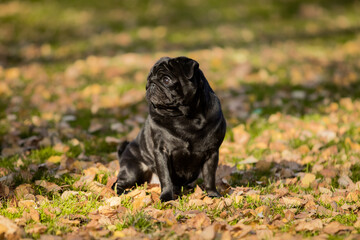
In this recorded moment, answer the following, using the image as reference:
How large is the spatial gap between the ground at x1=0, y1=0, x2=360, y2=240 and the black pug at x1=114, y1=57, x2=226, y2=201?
24 centimetres

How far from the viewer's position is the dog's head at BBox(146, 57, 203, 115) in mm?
3375

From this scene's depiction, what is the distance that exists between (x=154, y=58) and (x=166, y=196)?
22.2 ft

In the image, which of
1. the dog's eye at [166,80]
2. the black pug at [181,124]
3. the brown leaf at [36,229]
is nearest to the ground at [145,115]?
the brown leaf at [36,229]

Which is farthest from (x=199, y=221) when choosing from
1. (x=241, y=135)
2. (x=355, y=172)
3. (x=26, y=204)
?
(x=241, y=135)

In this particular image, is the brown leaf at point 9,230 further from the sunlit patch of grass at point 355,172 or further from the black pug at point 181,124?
the sunlit patch of grass at point 355,172

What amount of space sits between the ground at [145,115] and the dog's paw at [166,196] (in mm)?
72

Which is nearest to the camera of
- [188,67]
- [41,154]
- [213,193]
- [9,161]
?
[188,67]

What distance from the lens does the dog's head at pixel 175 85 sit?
3.38 meters

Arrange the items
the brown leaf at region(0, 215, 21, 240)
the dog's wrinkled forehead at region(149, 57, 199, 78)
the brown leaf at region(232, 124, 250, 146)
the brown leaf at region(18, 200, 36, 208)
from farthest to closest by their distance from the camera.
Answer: the brown leaf at region(232, 124, 250, 146) < the dog's wrinkled forehead at region(149, 57, 199, 78) < the brown leaf at region(18, 200, 36, 208) < the brown leaf at region(0, 215, 21, 240)

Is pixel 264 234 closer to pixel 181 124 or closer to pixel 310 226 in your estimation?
pixel 310 226

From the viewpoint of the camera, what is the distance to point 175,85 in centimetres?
340

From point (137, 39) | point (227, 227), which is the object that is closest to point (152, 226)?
point (227, 227)

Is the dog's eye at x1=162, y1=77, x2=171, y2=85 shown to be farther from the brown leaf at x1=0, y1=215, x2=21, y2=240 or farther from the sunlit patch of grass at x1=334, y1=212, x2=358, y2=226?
the sunlit patch of grass at x1=334, y1=212, x2=358, y2=226

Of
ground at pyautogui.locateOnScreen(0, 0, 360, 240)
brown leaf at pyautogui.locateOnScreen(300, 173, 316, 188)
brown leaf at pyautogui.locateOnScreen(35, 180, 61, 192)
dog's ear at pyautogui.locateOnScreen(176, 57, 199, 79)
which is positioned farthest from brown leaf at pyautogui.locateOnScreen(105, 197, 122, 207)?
brown leaf at pyautogui.locateOnScreen(300, 173, 316, 188)
